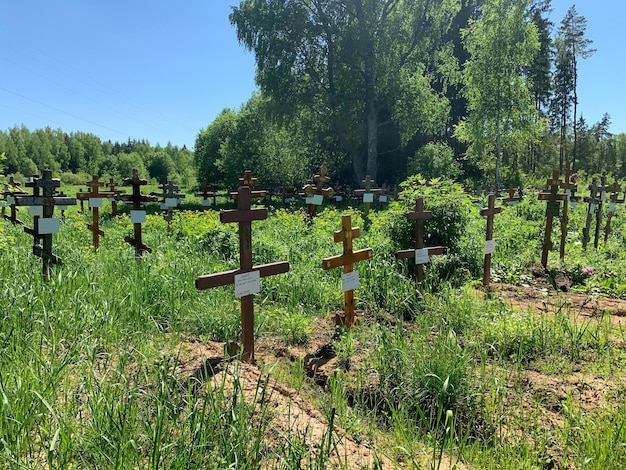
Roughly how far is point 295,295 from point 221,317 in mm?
1295

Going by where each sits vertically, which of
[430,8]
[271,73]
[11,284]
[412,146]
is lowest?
[11,284]

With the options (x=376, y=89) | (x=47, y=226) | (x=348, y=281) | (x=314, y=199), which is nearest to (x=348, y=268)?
(x=348, y=281)

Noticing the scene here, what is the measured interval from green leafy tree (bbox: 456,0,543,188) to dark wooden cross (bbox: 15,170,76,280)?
21.3 metres

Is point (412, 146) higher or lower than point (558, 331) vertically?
higher

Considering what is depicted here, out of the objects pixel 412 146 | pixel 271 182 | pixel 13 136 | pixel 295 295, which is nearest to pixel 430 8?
pixel 412 146

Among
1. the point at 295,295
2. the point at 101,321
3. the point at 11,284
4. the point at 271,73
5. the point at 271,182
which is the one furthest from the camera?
the point at 271,182

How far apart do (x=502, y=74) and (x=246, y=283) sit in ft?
76.8

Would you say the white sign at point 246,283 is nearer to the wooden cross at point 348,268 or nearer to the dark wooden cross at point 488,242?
the wooden cross at point 348,268

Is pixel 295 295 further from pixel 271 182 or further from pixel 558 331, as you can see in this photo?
pixel 271 182

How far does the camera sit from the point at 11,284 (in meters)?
3.94

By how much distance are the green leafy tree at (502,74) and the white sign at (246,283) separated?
70.5 feet

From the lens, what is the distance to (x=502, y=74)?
22.7 metres

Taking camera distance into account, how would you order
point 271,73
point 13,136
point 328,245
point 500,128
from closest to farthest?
point 328,245, point 500,128, point 271,73, point 13,136

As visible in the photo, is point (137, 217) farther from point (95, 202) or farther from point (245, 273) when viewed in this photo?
point (245, 273)
